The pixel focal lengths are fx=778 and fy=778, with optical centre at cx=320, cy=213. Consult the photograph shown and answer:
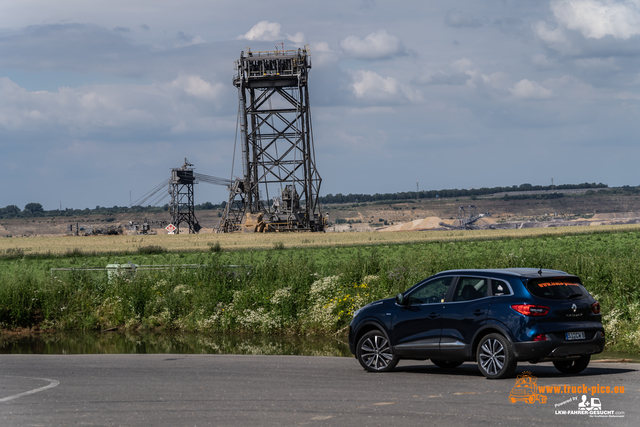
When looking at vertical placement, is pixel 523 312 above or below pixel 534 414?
above

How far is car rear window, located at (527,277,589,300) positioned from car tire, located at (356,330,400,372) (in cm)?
290

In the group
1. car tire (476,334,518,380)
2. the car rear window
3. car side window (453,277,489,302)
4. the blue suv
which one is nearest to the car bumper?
the blue suv

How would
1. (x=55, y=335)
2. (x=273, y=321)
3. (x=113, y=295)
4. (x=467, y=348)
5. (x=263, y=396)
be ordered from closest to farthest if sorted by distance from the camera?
(x=263, y=396) → (x=467, y=348) → (x=273, y=321) → (x=55, y=335) → (x=113, y=295)

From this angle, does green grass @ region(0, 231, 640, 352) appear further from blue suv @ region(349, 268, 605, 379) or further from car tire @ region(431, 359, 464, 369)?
blue suv @ region(349, 268, 605, 379)

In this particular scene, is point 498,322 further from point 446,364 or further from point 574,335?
point 446,364

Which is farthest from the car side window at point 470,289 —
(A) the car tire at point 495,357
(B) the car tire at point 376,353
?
(B) the car tire at point 376,353

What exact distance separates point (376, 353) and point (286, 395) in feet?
9.44

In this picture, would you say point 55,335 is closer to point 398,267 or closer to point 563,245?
point 398,267

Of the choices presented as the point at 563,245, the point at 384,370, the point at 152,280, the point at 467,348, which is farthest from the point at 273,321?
the point at 563,245

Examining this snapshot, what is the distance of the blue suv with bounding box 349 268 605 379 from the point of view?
11.8m

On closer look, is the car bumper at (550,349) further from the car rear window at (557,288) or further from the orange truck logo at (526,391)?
the car rear window at (557,288)

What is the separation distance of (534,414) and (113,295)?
1899 cm

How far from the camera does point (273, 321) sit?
22734mm

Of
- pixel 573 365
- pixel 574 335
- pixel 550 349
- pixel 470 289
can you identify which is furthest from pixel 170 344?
pixel 574 335
